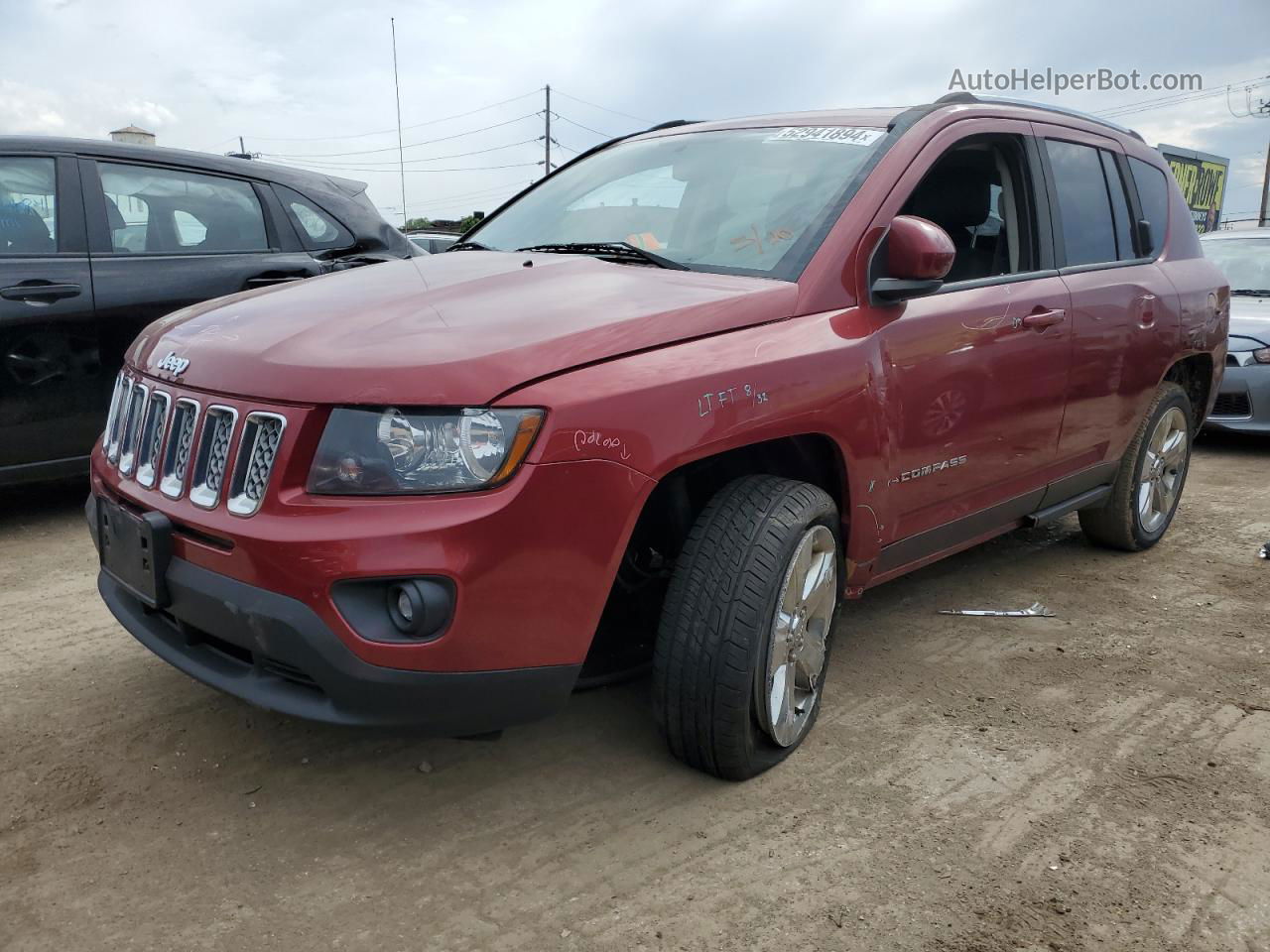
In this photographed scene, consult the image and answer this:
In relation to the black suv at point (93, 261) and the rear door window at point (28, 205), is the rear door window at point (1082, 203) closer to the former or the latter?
the black suv at point (93, 261)

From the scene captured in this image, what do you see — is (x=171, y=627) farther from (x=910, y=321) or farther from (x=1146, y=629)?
(x=1146, y=629)

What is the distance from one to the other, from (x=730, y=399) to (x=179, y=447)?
126 centimetres

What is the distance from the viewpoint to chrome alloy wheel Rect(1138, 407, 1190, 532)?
179 inches

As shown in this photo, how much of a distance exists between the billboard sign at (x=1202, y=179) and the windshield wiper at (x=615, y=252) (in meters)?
26.9

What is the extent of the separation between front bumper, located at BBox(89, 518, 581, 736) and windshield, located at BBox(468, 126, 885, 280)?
1306mm

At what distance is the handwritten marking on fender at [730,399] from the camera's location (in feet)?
7.62

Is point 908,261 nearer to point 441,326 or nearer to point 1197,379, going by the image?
point 441,326

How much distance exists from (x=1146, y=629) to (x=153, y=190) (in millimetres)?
4705

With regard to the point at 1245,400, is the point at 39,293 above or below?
above

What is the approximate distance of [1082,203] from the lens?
3963 mm

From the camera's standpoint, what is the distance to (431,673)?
205cm

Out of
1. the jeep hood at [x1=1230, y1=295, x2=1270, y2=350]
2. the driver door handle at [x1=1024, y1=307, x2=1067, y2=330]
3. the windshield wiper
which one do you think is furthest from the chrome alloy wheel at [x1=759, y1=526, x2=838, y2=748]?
the jeep hood at [x1=1230, y1=295, x2=1270, y2=350]

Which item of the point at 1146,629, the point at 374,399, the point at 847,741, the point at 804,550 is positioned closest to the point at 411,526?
the point at 374,399

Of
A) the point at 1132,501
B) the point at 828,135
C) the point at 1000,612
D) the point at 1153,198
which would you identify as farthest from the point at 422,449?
the point at 1153,198
